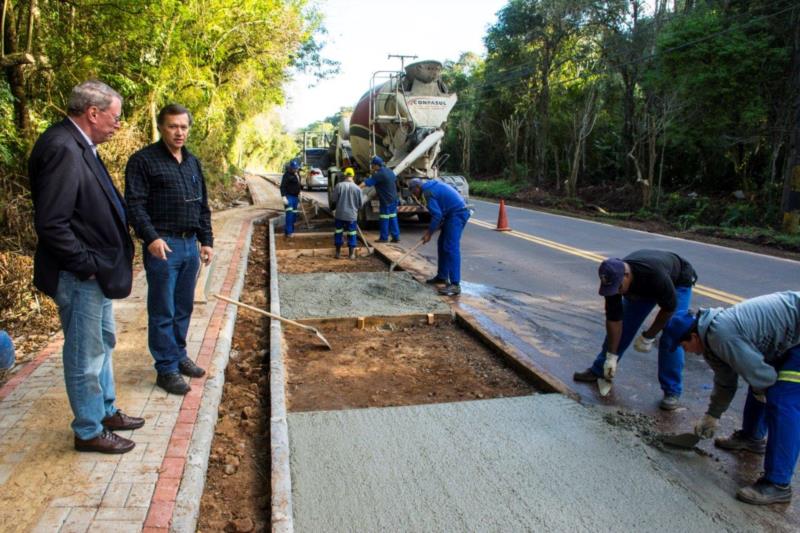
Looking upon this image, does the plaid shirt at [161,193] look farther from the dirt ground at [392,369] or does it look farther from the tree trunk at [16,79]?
the tree trunk at [16,79]

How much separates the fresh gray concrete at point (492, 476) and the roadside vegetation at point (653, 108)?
1037 cm

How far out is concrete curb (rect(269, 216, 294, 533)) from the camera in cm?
307

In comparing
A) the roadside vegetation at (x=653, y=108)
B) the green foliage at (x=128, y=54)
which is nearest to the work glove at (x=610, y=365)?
the green foliage at (x=128, y=54)

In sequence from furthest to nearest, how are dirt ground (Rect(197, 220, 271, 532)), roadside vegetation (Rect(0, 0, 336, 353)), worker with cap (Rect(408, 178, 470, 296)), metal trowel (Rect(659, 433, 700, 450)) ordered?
1. worker with cap (Rect(408, 178, 470, 296))
2. roadside vegetation (Rect(0, 0, 336, 353))
3. metal trowel (Rect(659, 433, 700, 450))
4. dirt ground (Rect(197, 220, 271, 532))

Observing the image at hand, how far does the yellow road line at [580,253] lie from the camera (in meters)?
7.69

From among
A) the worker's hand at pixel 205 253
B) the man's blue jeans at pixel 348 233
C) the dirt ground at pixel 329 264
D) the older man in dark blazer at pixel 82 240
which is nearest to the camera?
the older man in dark blazer at pixel 82 240

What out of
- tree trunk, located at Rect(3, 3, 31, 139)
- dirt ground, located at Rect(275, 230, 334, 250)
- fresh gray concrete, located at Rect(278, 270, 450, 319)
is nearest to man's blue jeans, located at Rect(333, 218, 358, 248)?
dirt ground, located at Rect(275, 230, 334, 250)

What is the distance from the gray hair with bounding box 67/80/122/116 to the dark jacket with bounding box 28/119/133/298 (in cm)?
9

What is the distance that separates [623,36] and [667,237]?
12.8 meters

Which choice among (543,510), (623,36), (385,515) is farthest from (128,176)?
(623,36)

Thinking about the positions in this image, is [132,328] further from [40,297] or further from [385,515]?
[385,515]

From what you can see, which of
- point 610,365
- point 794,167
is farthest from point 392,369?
point 794,167

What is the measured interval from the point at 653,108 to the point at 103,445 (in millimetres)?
20628

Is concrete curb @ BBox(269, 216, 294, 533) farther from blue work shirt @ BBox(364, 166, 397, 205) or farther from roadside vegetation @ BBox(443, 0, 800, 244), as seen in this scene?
roadside vegetation @ BBox(443, 0, 800, 244)
